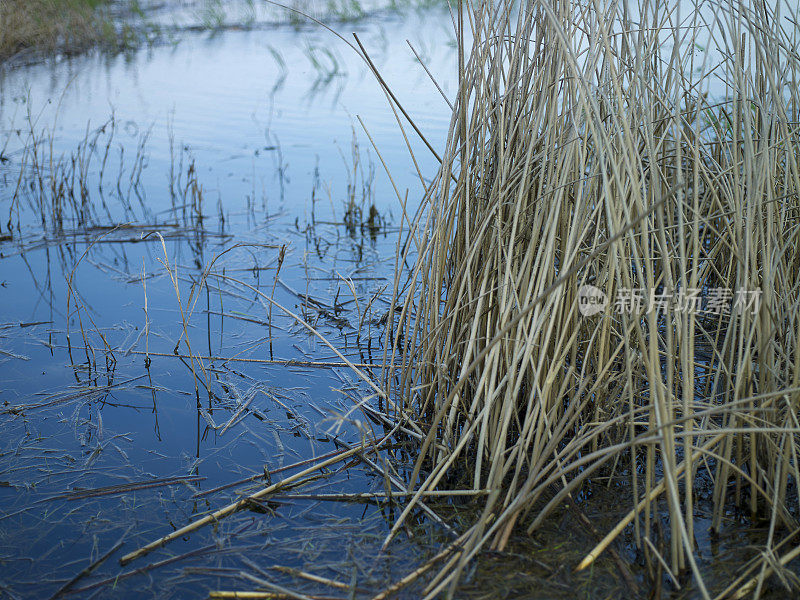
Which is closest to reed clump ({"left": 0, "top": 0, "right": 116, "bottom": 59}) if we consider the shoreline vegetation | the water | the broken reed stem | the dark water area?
the shoreline vegetation

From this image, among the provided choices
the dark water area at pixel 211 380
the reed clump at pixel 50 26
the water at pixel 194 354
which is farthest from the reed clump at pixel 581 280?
the reed clump at pixel 50 26

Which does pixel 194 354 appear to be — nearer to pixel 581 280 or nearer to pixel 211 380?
pixel 211 380

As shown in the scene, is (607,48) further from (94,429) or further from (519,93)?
(94,429)

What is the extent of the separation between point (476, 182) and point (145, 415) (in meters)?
1.28

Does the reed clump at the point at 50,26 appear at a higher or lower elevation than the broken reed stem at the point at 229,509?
higher

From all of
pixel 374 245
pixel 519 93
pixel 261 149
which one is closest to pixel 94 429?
pixel 519 93

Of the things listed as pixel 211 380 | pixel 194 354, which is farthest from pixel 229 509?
pixel 194 354

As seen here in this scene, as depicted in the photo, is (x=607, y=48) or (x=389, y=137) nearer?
(x=607, y=48)

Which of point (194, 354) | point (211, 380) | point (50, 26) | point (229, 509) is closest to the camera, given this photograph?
point (229, 509)

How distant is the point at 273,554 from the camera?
1660mm

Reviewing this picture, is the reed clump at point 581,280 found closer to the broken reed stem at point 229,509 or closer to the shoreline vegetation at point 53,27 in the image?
the broken reed stem at point 229,509

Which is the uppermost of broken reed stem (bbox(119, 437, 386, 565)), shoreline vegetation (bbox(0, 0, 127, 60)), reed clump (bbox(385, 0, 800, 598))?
shoreline vegetation (bbox(0, 0, 127, 60))

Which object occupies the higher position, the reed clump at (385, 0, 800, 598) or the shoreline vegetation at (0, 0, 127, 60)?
the shoreline vegetation at (0, 0, 127, 60)

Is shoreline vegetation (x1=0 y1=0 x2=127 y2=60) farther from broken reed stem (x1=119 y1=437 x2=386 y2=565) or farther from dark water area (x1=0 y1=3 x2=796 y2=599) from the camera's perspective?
broken reed stem (x1=119 y1=437 x2=386 y2=565)
